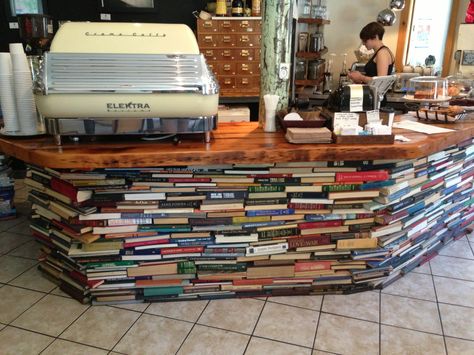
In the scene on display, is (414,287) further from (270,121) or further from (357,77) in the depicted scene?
(357,77)

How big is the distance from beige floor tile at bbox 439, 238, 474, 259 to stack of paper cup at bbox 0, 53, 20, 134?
2812 mm

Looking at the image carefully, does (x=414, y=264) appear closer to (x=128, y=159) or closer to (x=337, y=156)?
(x=337, y=156)

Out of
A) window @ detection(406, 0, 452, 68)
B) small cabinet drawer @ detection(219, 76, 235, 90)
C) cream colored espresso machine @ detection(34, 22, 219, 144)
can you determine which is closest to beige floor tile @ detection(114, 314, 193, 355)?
cream colored espresso machine @ detection(34, 22, 219, 144)

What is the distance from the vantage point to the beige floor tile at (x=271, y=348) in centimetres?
186

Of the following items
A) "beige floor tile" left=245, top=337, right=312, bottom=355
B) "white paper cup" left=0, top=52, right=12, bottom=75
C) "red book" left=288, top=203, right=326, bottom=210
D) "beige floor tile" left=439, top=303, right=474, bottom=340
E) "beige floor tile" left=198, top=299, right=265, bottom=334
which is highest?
"white paper cup" left=0, top=52, right=12, bottom=75

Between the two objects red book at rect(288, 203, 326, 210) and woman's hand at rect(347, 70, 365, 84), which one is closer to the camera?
red book at rect(288, 203, 326, 210)

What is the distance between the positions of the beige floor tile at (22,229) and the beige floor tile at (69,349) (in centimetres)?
142

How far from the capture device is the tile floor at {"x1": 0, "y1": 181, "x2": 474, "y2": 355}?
1890 mm

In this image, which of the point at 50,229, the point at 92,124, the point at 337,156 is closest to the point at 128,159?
the point at 92,124

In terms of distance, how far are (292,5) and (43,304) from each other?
7.09ft

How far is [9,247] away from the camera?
9.43 feet

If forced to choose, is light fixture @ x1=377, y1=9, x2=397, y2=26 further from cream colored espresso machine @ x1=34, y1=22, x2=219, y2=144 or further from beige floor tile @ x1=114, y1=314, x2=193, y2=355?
beige floor tile @ x1=114, y1=314, x2=193, y2=355

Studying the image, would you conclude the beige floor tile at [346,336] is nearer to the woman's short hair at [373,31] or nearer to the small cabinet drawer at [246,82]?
the woman's short hair at [373,31]

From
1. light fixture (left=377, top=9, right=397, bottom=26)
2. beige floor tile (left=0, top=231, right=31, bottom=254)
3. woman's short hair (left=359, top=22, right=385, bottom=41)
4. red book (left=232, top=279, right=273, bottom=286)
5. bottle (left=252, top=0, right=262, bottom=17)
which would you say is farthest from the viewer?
light fixture (left=377, top=9, right=397, bottom=26)
